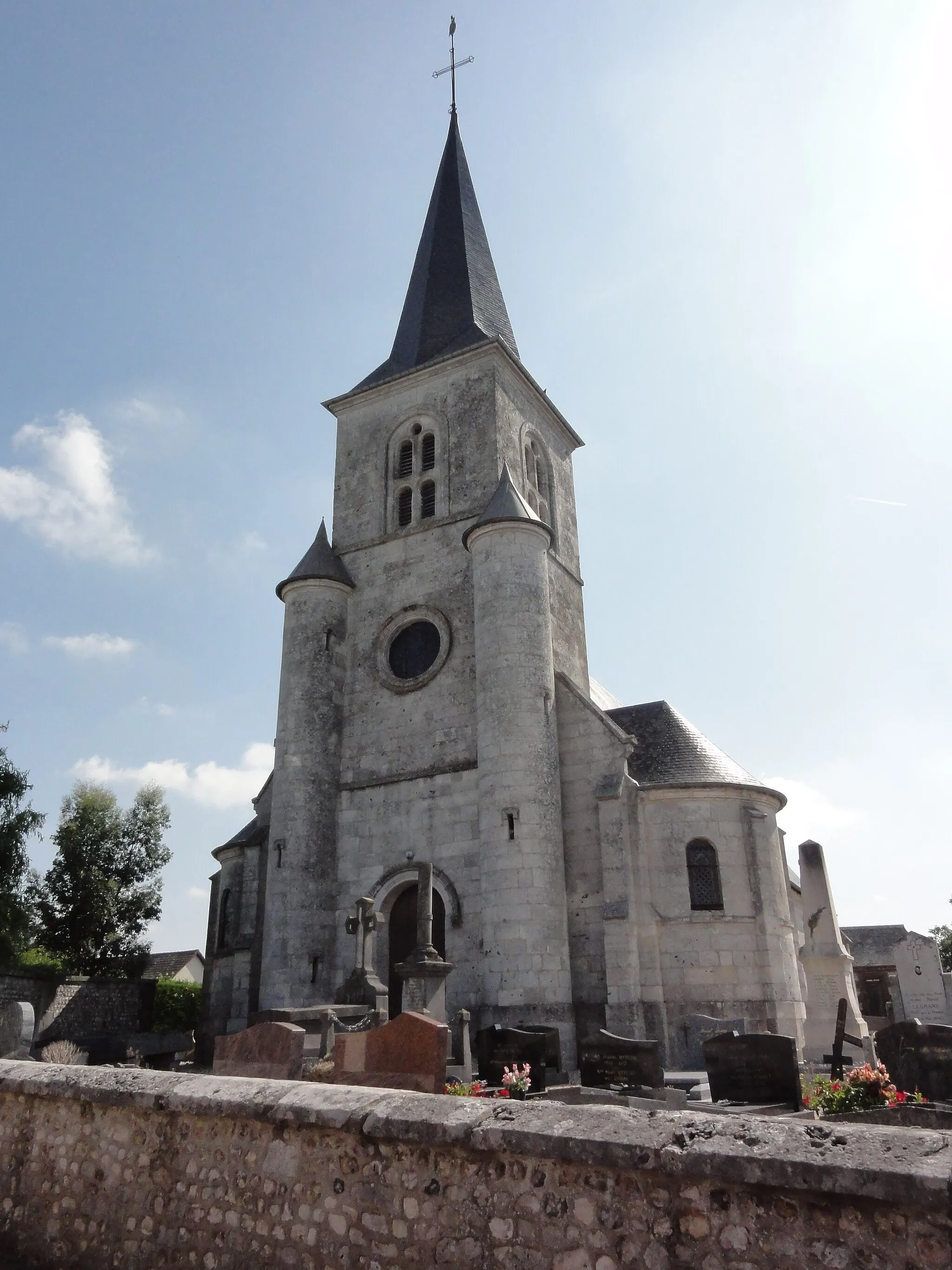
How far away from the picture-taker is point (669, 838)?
57.9ft

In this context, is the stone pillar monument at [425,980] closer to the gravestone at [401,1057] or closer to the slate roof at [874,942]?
the gravestone at [401,1057]

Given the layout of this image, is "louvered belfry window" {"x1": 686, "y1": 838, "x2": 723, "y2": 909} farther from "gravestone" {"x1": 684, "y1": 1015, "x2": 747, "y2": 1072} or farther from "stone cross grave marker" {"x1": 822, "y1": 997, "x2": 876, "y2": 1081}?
"stone cross grave marker" {"x1": 822, "y1": 997, "x2": 876, "y2": 1081}

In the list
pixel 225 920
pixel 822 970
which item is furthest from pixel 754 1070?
pixel 225 920

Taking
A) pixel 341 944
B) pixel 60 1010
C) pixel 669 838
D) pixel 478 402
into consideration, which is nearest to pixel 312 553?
pixel 478 402

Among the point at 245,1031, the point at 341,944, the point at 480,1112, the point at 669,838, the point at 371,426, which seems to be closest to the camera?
the point at 480,1112

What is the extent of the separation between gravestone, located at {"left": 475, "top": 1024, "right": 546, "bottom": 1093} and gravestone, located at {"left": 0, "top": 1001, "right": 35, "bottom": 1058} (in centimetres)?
616

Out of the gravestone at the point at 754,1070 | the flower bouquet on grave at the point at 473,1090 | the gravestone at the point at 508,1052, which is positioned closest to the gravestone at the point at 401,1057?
the flower bouquet on grave at the point at 473,1090

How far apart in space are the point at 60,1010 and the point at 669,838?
16147mm

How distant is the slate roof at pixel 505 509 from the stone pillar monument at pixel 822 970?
9.48 m

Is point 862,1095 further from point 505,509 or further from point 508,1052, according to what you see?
point 505,509

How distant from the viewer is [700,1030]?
15.8m

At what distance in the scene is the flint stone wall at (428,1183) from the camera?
294 cm

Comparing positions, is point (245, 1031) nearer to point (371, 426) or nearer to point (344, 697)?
point (344, 697)

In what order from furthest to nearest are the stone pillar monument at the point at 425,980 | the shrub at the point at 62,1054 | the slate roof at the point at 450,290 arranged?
the slate roof at the point at 450,290 → the stone pillar monument at the point at 425,980 → the shrub at the point at 62,1054
